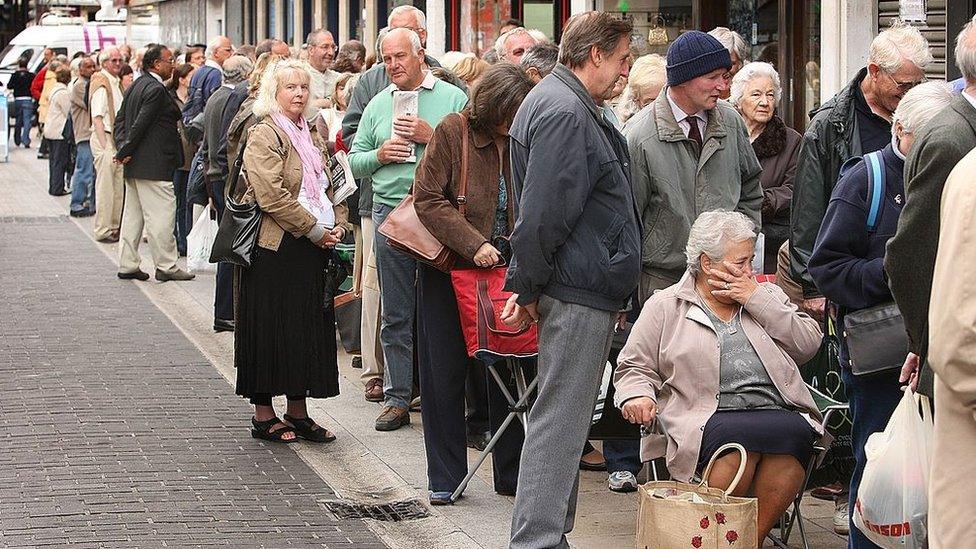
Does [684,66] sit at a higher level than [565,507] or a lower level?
higher

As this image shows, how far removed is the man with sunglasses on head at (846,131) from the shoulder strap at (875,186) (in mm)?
786

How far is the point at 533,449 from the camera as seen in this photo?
5586 millimetres

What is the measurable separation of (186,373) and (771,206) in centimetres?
421

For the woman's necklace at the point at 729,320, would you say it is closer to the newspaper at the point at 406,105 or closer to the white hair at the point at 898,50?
the white hair at the point at 898,50

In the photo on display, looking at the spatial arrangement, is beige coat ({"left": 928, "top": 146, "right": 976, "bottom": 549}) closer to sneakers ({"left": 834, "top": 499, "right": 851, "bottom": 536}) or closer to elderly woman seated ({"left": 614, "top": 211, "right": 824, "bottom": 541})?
elderly woman seated ({"left": 614, "top": 211, "right": 824, "bottom": 541})

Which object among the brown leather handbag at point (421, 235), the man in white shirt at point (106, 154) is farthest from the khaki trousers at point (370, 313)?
the man in white shirt at point (106, 154)

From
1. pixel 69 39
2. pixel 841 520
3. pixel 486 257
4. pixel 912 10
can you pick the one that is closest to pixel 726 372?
pixel 841 520

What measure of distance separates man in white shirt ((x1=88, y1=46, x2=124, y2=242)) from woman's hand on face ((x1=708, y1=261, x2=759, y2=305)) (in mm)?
11518

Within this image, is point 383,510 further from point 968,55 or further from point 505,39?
point 505,39

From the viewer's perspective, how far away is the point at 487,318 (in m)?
6.54

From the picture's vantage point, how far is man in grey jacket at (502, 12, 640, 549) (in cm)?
527

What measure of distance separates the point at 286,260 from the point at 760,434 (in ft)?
10.0

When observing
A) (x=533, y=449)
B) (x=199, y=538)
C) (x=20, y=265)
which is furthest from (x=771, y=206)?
(x=20, y=265)

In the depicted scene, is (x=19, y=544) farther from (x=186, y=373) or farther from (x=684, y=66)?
(x=186, y=373)
